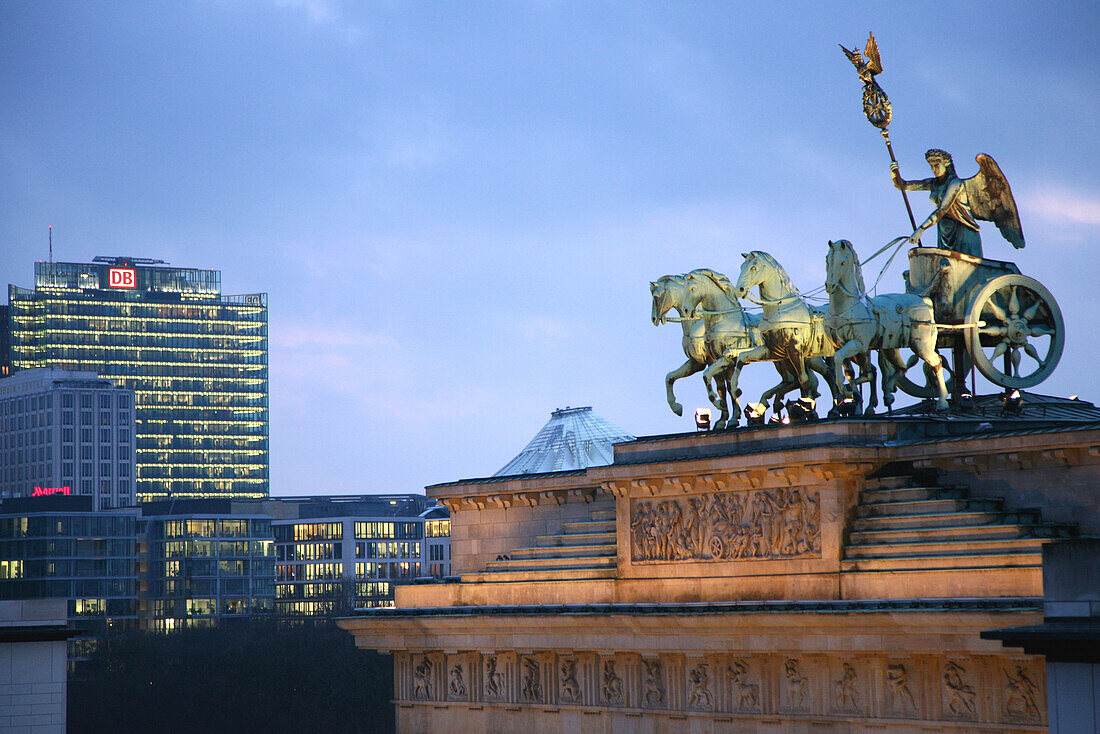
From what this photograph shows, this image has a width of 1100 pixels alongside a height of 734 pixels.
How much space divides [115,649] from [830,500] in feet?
297

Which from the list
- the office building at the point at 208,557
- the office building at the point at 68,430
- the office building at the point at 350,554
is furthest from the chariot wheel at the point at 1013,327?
the office building at the point at 68,430

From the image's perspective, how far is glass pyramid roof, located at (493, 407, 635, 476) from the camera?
93.8 m

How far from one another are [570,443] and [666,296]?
6054cm

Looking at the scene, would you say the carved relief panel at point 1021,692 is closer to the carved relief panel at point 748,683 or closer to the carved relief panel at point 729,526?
the carved relief panel at point 748,683

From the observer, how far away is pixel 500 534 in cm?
4812

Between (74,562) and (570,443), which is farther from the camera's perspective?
(74,562)

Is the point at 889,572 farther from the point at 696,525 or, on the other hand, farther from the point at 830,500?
the point at 696,525

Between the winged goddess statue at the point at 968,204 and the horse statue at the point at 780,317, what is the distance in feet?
9.81

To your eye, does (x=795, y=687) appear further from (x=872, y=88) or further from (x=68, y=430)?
(x=68, y=430)

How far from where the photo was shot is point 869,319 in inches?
1558

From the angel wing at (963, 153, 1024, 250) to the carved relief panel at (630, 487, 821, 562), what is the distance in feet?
29.0

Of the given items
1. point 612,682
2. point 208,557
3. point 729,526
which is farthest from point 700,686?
point 208,557

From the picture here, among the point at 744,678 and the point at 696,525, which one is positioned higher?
the point at 696,525

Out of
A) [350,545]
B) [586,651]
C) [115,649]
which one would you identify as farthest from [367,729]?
[350,545]
